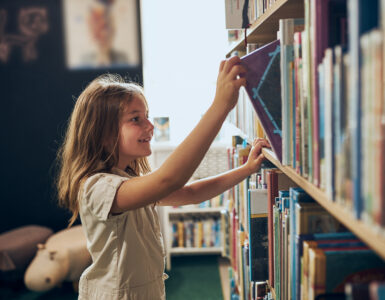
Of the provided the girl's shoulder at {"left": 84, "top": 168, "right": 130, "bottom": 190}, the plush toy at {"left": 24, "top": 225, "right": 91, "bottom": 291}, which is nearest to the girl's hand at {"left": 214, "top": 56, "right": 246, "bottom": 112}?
the girl's shoulder at {"left": 84, "top": 168, "right": 130, "bottom": 190}

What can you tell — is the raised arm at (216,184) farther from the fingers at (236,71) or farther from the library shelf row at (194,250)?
the library shelf row at (194,250)

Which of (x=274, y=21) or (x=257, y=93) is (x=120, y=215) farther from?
(x=274, y=21)

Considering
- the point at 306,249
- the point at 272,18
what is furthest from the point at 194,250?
the point at 306,249

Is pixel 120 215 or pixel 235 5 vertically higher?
pixel 235 5

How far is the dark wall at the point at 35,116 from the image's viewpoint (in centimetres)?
318

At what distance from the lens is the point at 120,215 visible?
1140mm

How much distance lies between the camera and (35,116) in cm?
322

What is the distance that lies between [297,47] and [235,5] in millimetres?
685

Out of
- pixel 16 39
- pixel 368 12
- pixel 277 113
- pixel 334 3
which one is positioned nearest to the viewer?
pixel 368 12

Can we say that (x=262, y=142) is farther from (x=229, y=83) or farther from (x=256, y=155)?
(x=229, y=83)

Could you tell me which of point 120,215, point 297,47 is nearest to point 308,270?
point 297,47

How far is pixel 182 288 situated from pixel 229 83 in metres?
2.26

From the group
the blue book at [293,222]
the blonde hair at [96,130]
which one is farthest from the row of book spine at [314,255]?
the blonde hair at [96,130]

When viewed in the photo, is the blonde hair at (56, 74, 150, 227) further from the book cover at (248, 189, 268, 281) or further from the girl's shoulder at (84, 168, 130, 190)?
the book cover at (248, 189, 268, 281)
